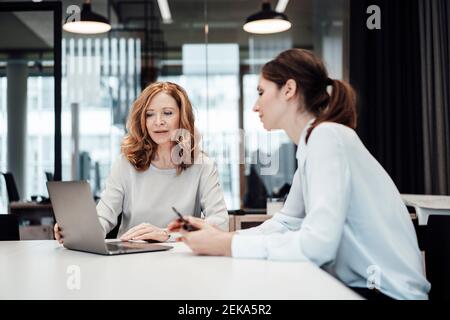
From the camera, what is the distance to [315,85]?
1701mm

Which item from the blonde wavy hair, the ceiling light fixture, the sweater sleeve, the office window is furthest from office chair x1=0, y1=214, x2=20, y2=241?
the office window

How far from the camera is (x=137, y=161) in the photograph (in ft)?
Result: 8.09

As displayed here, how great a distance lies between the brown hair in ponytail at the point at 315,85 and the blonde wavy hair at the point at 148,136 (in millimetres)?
837

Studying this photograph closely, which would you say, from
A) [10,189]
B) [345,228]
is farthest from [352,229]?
[10,189]

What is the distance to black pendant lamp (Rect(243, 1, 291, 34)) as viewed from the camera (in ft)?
18.5

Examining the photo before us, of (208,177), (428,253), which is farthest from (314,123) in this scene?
(208,177)

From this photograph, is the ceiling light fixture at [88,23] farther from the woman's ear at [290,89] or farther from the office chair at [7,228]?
the woman's ear at [290,89]

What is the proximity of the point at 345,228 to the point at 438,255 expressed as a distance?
1.10ft

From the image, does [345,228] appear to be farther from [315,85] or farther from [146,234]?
[146,234]

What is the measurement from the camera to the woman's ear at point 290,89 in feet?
5.54

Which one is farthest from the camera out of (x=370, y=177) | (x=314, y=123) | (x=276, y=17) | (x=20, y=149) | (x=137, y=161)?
(x=20, y=149)
